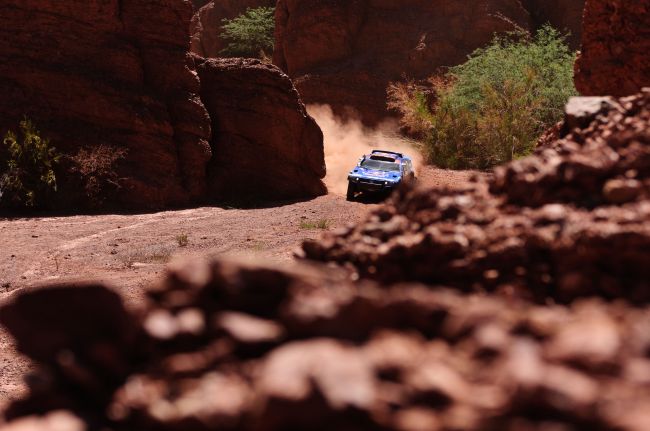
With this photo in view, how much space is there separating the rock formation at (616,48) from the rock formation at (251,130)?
11.9 metres

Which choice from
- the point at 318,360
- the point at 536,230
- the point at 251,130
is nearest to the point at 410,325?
the point at 318,360

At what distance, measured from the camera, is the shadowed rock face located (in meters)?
18.8

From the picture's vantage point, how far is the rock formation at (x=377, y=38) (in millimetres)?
32156

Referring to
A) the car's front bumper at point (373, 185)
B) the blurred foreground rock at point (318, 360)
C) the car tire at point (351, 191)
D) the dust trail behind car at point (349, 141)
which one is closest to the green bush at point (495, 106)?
the dust trail behind car at point (349, 141)

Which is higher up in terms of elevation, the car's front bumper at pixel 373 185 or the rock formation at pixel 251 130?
the rock formation at pixel 251 130

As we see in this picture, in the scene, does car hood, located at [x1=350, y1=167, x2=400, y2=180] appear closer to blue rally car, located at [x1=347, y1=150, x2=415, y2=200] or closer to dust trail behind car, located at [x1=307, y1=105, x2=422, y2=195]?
blue rally car, located at [x1=347, y1=150, x2=415, y2=200]

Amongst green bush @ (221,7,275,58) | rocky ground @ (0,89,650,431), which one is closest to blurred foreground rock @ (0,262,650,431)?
rocky ground @ (0,89,650,431)

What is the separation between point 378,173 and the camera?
20.4m

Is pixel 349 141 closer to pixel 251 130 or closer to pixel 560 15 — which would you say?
pixel 251 130

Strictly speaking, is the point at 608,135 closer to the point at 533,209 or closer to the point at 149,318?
the point at 533,209

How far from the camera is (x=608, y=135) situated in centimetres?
409

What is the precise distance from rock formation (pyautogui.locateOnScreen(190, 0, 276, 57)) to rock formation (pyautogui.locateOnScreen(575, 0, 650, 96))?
3135 centimetres

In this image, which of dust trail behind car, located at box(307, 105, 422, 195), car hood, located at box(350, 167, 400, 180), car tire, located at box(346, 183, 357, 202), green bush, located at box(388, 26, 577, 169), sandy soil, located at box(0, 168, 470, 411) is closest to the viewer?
sandy soil, located at box(0, 168, 470, 411)

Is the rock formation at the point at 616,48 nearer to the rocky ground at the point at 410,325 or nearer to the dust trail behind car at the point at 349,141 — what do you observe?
the rocky ground at the point at 410,325
